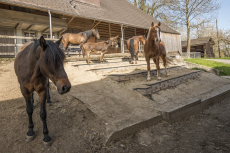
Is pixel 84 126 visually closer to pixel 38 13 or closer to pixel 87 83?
pixel 87 83

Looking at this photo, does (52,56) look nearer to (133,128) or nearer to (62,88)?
(62,88)

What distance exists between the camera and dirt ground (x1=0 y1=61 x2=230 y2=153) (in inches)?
92.7

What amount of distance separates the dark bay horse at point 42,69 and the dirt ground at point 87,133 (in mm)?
271

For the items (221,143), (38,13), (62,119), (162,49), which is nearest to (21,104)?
(62,119)

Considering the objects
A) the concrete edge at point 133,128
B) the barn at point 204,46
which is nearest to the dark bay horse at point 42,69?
the concrete edge at point 133,128

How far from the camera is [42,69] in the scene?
197 cm

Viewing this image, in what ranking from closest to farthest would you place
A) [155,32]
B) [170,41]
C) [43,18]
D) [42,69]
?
[42,69] → [155,32] → [43,18] → [170,41]

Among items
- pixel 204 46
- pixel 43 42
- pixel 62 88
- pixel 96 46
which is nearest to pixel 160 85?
pixel 96 46

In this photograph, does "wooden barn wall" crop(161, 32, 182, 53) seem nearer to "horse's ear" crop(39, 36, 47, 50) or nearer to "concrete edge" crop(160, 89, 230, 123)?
"concrete edge" crop(160, 89, 230, 123)

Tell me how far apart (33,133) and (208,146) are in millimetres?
3155

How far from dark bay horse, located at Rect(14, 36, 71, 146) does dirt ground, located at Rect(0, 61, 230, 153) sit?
0.27m

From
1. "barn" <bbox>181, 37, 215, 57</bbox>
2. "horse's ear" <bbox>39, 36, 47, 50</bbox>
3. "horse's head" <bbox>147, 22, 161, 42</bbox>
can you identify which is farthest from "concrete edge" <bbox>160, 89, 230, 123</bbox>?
"barn" <bbox>181, 37, 215, 57</bbox>

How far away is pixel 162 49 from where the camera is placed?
20.7 ft

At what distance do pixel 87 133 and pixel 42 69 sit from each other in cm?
143
